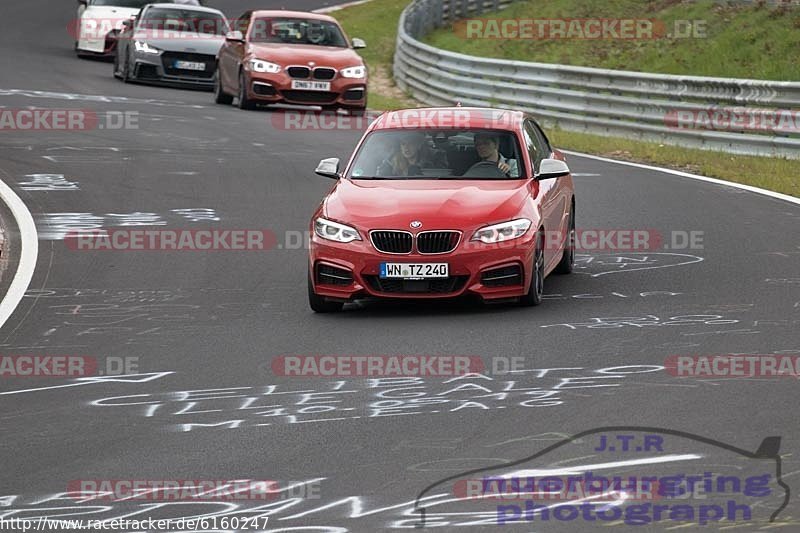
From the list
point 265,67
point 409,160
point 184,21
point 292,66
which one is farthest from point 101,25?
point 409,160

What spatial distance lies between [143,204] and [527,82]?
39.1ft

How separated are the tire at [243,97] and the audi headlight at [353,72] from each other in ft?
5.56

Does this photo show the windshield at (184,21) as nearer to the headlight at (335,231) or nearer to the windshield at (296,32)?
the windshield at (296,32)

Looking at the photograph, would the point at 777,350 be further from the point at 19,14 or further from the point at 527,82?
the point at 19,14

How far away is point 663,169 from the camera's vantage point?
70.1ft

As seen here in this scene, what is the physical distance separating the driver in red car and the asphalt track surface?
40.1 inches

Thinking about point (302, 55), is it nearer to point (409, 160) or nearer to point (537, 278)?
point (409, 160)

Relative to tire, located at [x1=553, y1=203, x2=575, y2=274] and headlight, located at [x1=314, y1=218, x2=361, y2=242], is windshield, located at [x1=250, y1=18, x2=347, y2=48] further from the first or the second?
headlight, located at [x1=314, y1=218, x2=361, y2=242]

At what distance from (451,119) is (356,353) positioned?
3.33 metres

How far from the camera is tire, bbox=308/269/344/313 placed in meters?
12.1

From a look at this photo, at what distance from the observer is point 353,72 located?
27.2m

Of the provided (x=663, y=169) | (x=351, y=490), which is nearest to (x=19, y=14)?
(x=663, y=169)

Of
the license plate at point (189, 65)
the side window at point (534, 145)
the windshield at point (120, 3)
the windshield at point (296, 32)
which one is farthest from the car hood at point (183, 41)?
the side window at point (534, 145)

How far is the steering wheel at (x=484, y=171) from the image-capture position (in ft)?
41.9
